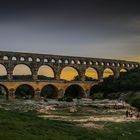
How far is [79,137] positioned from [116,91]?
64837mm

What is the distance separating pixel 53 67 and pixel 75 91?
452 inches

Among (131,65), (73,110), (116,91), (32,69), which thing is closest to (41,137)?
(73,110)

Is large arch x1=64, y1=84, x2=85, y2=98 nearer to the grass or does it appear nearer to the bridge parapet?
the bridge parapet

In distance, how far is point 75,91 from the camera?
106 meters

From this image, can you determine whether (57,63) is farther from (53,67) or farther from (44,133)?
(44,133)

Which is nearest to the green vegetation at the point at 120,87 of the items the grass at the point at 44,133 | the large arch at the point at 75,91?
the large arch at the point at 75,91

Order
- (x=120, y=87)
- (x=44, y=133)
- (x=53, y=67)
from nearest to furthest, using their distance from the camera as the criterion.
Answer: (x=44, y=133)
(x=120, y=87)
(x=53, y=67)

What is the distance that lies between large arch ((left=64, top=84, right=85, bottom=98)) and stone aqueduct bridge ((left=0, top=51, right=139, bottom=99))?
3.02 ft

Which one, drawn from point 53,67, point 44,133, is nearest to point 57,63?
point 53,67

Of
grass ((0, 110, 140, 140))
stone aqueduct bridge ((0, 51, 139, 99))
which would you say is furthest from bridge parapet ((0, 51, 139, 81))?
grass ((0, 110, 140, 140))

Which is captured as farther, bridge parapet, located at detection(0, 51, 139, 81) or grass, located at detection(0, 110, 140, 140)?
bridge parapet, located at detection(0, 51, 139, 81)

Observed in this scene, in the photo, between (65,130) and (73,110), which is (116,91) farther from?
(65,130)

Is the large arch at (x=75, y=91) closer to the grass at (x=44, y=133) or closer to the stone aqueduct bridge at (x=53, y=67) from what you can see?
the stone aqueduct bridge at (x=53, y=67)

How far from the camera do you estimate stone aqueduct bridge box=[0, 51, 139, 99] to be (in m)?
92.3
